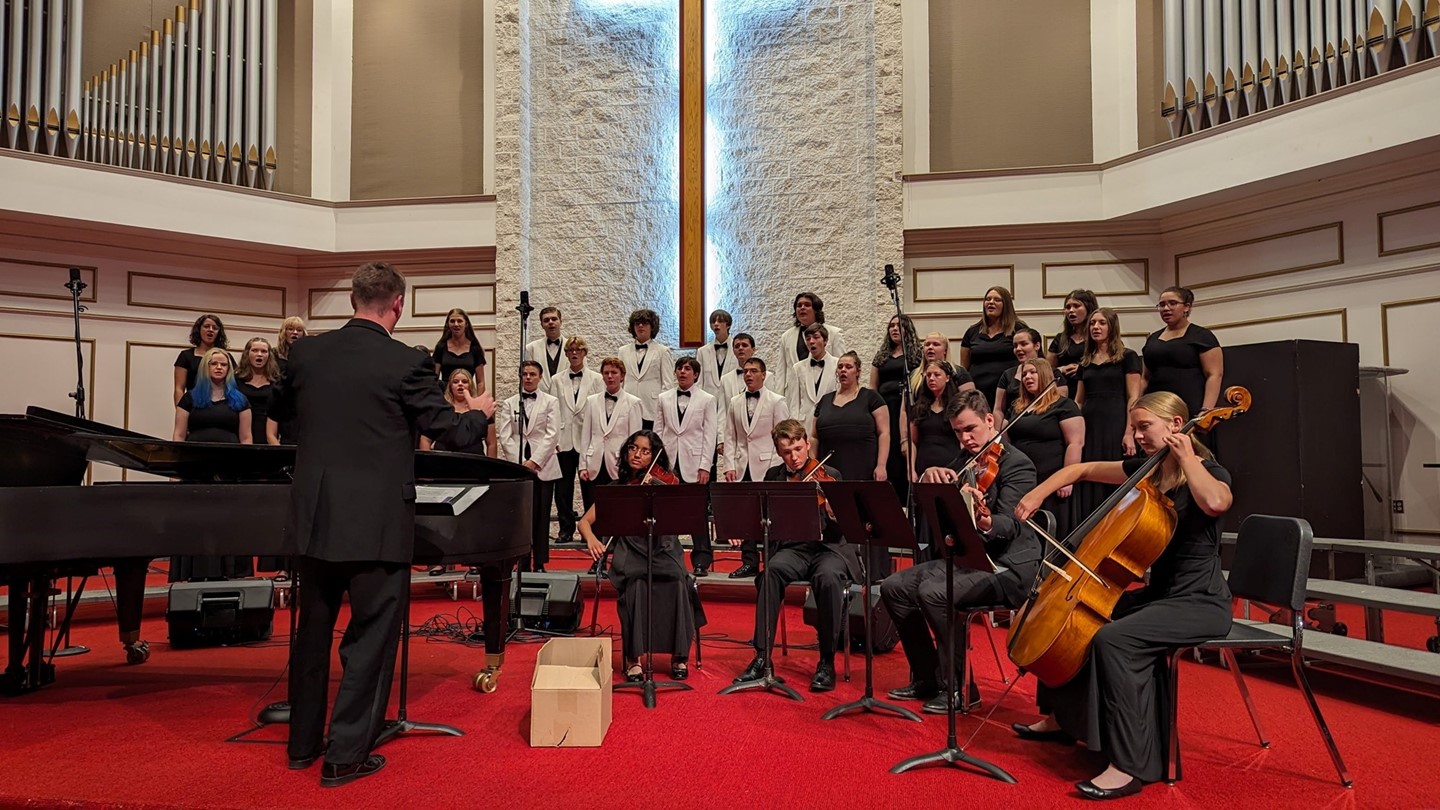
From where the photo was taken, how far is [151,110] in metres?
7.69

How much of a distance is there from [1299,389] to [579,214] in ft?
19.2

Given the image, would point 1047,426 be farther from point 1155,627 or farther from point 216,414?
point 216,414

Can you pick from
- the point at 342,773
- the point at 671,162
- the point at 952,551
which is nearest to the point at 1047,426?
the point at 952,551

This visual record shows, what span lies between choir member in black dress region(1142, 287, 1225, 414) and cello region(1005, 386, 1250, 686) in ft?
9.12

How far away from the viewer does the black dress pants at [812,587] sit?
3982 mm

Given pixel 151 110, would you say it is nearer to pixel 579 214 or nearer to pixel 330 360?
pixel 579 214

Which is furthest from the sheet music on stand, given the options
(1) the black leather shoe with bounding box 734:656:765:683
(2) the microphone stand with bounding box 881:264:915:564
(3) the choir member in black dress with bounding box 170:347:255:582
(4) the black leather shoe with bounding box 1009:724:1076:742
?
(3) the choir member in black dress with bounding box 170:347:255:582

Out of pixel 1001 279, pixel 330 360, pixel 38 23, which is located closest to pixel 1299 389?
pixel 1001 279

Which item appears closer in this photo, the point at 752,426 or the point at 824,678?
the point at 824,678

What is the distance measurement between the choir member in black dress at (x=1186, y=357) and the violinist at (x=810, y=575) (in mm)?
2308

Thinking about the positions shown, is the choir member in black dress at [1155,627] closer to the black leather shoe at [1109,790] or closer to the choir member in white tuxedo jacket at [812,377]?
the black leather shoe at [1109,790]

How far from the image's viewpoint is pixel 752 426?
6023mm

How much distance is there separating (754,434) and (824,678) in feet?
7.71

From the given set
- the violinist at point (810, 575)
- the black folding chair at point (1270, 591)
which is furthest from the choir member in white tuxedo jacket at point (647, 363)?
the black folding chair at point (1270, 591)
